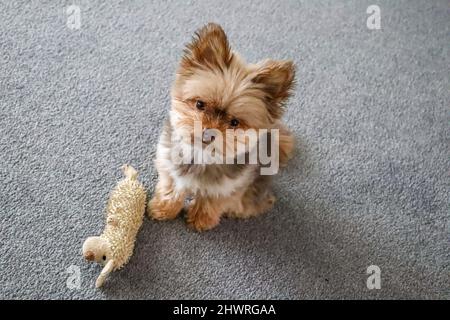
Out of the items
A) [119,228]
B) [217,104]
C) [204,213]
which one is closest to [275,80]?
[217,104]

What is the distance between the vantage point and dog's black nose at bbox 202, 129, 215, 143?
1247 millimetres

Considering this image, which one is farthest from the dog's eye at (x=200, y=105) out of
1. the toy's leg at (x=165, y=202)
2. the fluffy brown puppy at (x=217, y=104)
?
the toy's leg at (x=165, y=202)

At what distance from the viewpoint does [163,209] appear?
5.10 ft

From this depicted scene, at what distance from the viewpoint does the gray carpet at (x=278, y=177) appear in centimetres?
150

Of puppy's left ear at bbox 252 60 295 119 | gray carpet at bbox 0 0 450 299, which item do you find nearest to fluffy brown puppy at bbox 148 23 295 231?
puppy's left ear at bbox 252 60 295 119

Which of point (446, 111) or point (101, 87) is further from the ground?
point (101, 87)

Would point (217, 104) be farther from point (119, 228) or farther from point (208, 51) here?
point (119, 228)

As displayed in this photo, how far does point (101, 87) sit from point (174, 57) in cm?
36

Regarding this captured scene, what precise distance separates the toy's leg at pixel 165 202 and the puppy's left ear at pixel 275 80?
0.45 meters

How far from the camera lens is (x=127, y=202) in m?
1.46

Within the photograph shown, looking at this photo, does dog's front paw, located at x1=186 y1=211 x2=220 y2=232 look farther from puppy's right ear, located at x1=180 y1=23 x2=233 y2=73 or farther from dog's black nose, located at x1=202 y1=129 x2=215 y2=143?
puppy's right ear, located at x1=180 y1=23 x2=233 y2=73
